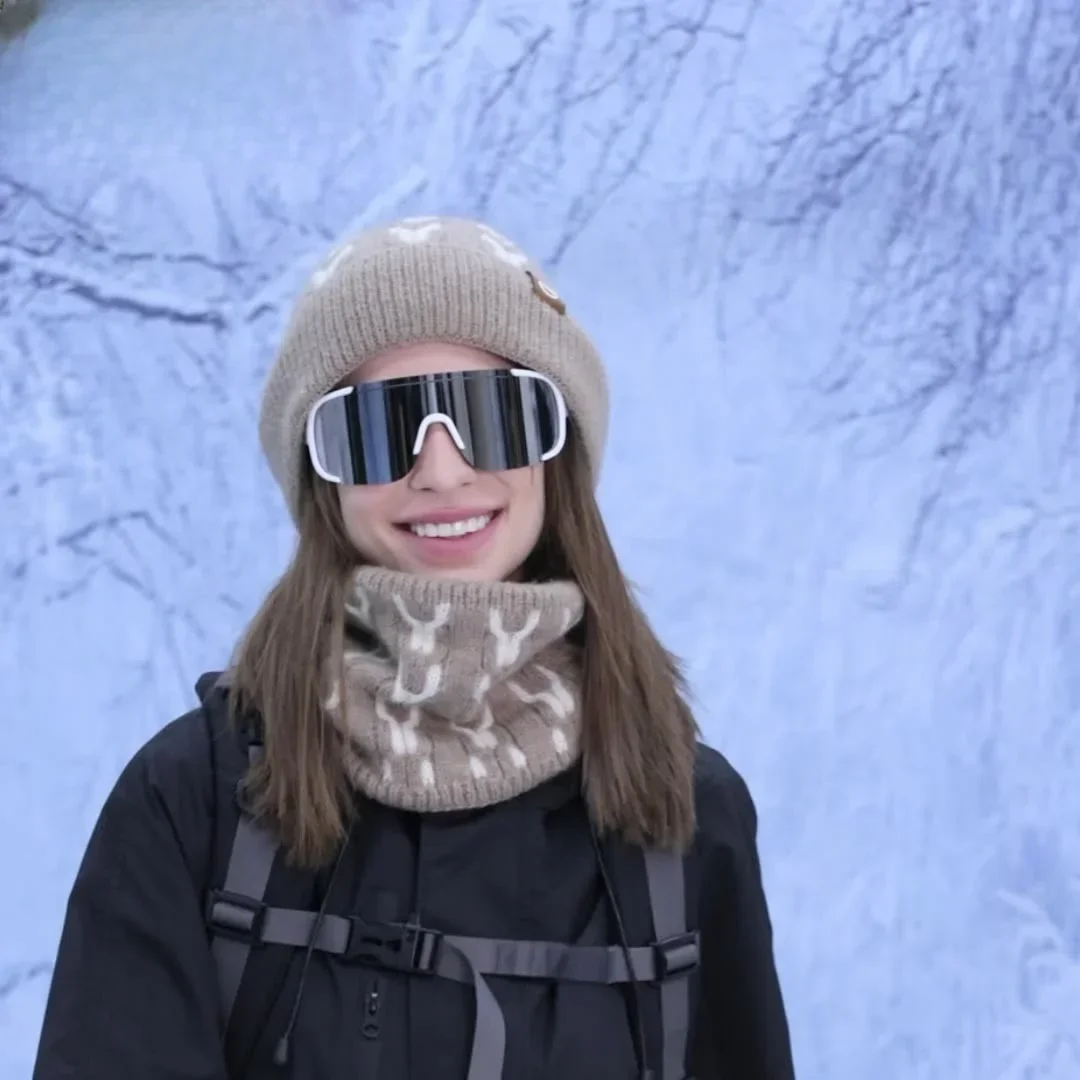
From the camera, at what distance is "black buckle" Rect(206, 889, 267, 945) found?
25.2 inches

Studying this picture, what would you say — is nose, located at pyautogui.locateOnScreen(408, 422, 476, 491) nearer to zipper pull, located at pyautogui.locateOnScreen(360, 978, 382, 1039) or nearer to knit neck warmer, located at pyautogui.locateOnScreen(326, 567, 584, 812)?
knit neck warmer, located at pyautogui.locateOnScreen(326, 567, 584, 812)

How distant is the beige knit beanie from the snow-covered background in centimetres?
79

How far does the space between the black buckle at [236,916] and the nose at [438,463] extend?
27 centimetres

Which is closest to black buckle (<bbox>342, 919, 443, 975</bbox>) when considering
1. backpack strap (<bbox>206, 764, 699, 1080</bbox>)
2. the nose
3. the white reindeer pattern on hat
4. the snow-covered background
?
backpack strap (<bbox>206, 764, 699, 1080</bbox>)

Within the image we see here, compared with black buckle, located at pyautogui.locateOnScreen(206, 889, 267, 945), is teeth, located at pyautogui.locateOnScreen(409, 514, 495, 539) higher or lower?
higher

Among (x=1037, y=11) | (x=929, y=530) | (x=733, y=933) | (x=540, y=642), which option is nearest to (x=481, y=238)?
(x=540, y=642)

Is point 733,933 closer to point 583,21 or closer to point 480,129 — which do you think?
point 480,129

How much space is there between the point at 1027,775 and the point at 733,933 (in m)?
0.88

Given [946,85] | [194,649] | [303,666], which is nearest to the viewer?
[303,666]

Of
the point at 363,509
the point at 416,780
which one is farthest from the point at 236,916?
the point at 363,509

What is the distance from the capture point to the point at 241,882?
0.65 meters

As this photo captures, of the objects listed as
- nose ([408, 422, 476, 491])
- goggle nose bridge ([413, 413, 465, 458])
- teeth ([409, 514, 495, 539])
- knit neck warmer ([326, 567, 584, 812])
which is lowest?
knit neck warmer ([326, 567, 584, 812])

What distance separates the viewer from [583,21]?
1.57 metres

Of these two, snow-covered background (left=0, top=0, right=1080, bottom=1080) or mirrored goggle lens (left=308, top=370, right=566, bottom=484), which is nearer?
mirrored goggle lens (left=308, top=370, right=566, bottom=484)
